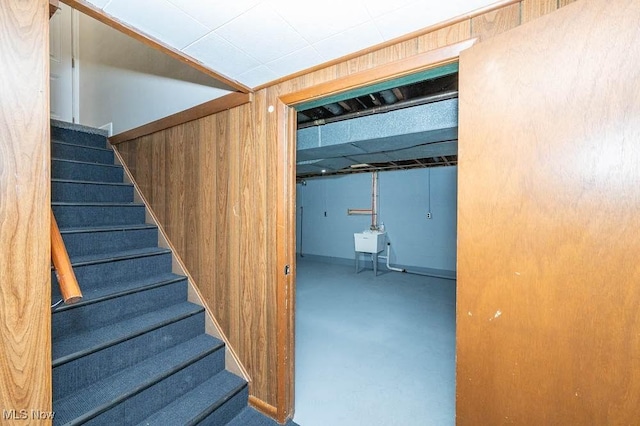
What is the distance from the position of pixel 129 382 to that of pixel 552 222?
2089mm

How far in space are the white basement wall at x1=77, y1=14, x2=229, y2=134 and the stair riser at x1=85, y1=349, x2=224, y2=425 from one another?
1830 mm

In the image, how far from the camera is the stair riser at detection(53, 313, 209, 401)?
1334mm

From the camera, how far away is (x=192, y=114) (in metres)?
2.00

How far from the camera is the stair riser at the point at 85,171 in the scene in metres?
2.28

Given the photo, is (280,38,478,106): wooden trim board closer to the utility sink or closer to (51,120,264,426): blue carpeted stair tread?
(51,120,264,426): blue carpeted stair tread

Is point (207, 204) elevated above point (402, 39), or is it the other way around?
point (402, 39)

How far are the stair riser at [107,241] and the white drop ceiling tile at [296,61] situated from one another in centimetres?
179

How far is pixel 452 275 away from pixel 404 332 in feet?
8.68

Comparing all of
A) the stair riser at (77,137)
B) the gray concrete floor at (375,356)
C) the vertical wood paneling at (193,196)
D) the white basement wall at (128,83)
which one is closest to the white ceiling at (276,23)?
the white basement wall at (128,83)

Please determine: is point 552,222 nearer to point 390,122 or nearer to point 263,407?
point 390,122

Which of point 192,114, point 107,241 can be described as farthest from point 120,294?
point 192,114

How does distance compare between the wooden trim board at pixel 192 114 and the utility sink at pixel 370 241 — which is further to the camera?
the utility sink at pixel 370 241

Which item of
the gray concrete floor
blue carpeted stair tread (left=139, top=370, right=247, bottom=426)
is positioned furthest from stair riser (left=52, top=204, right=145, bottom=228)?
the gray concrete floor

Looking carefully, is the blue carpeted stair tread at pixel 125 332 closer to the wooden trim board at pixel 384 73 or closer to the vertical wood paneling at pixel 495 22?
the wooden trim board at pixel 384 73
